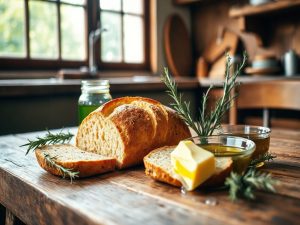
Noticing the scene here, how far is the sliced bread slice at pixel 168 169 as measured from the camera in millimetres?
578

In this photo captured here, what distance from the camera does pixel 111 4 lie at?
352 centimetres

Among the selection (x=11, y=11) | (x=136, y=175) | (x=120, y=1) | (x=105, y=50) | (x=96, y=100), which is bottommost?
(x=136, y=175)

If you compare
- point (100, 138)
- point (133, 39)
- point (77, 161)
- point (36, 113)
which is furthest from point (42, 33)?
point (77, 161)

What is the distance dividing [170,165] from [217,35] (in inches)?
137

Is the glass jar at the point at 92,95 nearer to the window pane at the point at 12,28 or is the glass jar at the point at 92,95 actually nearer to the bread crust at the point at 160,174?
the bread crust at the point at 160,174

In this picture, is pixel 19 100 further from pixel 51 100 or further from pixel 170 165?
pixel 170 165

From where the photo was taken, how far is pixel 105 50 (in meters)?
3.53

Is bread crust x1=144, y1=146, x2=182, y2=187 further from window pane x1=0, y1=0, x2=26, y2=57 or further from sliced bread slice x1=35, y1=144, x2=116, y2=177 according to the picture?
window pane x1=0, y1=0, x2=26, y2=57

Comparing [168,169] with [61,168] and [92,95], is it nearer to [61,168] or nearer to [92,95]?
[61,168]

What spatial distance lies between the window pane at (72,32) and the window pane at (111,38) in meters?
0.23

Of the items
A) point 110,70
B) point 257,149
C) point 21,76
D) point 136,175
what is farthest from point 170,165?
point 110,70

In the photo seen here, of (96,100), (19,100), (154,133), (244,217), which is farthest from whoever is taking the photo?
(19,100)

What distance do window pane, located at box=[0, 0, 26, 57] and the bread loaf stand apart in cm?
230

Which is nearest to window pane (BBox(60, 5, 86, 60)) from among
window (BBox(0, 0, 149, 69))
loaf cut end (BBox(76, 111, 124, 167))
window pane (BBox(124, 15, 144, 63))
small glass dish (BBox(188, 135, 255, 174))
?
window (BBox(0, 0, 149, 69))
